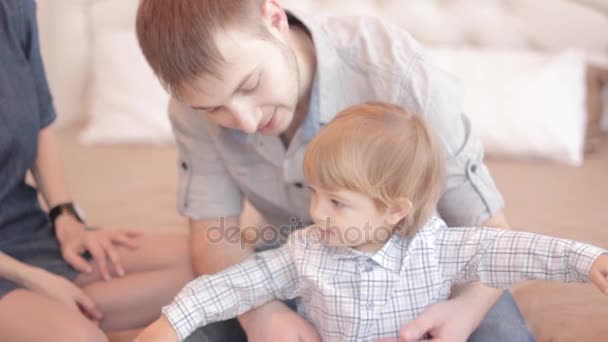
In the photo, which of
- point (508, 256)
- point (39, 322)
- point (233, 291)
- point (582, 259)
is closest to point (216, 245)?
point (233, 291)

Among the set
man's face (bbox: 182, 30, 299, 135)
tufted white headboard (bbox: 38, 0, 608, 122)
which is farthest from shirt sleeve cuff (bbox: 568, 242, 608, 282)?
tufted white headboard (bbox: 38, 0, 608, 122)

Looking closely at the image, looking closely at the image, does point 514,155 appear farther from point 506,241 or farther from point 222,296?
point 222,296

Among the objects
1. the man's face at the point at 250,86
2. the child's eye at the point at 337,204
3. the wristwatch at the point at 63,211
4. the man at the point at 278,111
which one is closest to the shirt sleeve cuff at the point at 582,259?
the man at the point at 278,111

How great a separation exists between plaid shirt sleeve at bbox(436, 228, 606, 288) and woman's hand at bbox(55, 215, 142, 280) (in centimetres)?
69

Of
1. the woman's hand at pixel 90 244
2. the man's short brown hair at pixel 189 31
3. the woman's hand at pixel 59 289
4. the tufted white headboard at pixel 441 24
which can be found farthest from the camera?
the tufted white headboard at pixel 441 24

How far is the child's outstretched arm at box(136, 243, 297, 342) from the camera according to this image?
1077 millimetres

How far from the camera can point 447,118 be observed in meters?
1.15

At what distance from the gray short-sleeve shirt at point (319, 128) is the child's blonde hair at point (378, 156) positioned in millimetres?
128

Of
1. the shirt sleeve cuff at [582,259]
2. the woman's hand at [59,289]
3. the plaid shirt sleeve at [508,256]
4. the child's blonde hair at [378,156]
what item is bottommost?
the woman's hand at [59,289]

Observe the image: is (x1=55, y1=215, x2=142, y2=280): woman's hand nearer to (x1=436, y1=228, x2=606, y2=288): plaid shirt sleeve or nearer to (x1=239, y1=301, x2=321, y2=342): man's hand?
(x1=239, y1=301, x2=321, y2=342): man's hand

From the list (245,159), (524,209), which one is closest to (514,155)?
(524,209)

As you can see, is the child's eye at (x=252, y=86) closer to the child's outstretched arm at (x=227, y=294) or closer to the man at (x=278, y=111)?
the man at (x=278, y=111)

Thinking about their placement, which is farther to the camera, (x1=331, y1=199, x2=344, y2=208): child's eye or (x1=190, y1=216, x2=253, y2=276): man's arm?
(x1=190, y1=216, x2=253, y2=276): man's arm

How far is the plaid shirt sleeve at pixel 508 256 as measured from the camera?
969 mm
